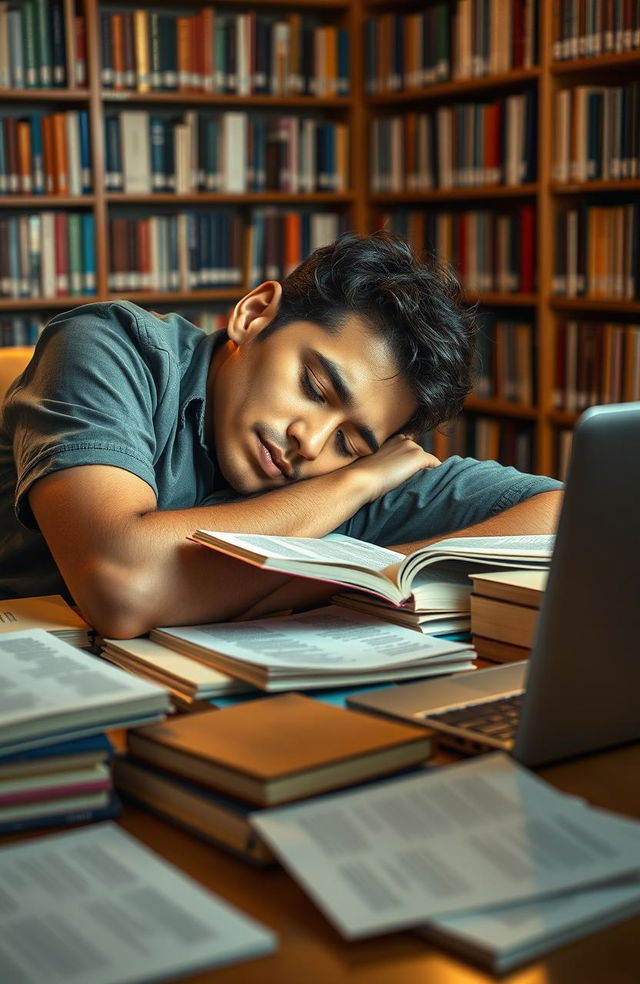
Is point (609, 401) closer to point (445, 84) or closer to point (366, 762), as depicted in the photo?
point (445, 84)

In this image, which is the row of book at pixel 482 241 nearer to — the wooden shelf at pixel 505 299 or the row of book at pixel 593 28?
the wooden shelf at pixel 505 299

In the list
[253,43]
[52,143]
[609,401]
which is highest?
[253,43]

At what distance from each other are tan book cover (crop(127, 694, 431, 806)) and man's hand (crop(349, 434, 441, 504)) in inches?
24.6

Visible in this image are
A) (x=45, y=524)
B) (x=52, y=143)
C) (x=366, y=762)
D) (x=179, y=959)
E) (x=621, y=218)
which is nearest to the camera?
(x=179, y=959)

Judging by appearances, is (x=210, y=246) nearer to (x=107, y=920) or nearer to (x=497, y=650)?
(x=497, y=650)

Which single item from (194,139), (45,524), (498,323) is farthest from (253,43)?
(45,524)

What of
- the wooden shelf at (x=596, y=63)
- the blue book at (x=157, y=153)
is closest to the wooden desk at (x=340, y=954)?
the wooden shelf at (x=596, y=63)

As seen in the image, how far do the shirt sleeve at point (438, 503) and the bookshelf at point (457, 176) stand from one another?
1.88 m

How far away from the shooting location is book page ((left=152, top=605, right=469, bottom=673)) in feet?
3.21

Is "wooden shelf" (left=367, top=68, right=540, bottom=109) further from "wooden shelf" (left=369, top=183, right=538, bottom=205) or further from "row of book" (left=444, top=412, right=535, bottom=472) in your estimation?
"row of book" (left=444, top=412, right=535, bottom=472)

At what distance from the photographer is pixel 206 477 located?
61.7 inches

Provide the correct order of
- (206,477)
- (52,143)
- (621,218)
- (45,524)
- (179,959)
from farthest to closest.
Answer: (52,143), (621,218), (206,477), (45,524), (179,959)

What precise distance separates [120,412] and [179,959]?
0.86m

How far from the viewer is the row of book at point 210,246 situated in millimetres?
3912
